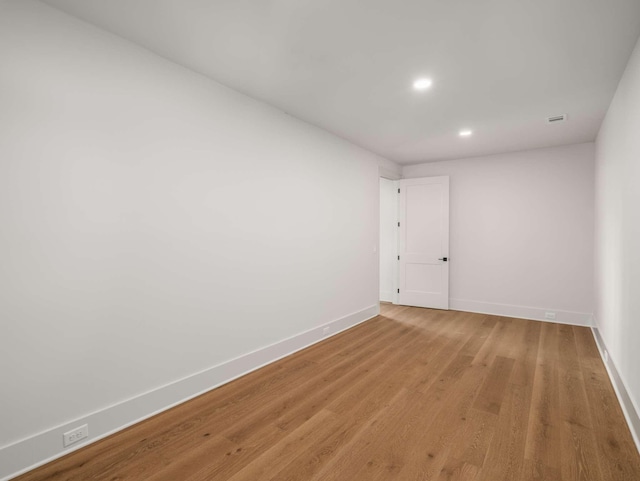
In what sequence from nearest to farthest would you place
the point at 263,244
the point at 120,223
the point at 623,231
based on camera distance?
the point at 120,223
the point at 623,231
the point at 263,244

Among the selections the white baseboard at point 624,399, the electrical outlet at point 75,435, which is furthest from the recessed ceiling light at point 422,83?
the electrical outlet at point 75,435

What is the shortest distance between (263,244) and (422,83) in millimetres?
2155

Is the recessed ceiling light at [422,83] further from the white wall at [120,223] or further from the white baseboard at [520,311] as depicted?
the white baseboard at [520,311]

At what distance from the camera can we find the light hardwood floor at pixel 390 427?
183 cm

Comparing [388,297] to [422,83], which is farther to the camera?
[388,297]

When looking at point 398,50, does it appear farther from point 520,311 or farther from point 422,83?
point 520,311

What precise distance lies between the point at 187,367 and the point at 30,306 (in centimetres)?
118

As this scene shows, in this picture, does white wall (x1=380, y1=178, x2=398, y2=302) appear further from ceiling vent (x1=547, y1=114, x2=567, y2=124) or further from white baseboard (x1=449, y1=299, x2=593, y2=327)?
ceiling vent (x1=547, y1=114, x2=567, y2=124)

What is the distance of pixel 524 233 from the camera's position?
520cm

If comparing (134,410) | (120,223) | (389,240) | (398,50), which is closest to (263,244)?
(120,223)

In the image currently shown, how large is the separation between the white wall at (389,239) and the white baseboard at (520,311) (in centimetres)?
119

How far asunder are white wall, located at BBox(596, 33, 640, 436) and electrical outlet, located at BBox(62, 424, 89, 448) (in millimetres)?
3539

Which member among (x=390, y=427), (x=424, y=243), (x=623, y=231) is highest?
(x=623, y=231)

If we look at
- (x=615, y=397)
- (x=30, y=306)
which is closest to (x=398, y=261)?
(x=615, y=397)
